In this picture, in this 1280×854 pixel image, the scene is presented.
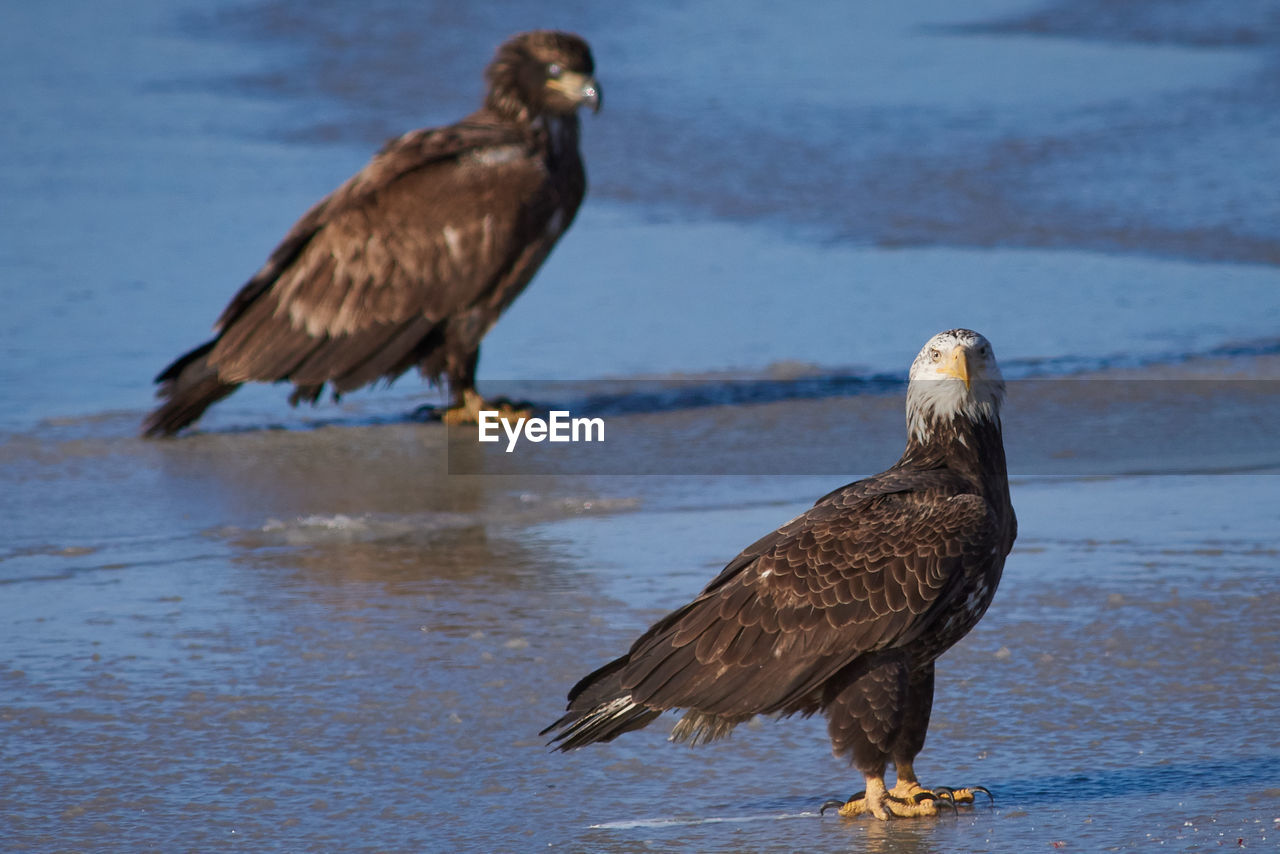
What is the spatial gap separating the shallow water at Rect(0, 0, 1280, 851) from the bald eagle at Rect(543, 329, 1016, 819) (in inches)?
6.4

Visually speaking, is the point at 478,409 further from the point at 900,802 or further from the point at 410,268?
the point at 900,802

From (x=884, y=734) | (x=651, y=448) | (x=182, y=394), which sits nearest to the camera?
(x=884, y=734)

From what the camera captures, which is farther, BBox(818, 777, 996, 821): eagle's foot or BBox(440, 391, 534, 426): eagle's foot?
BBox(440, 391, 534, 426): eagle's foot

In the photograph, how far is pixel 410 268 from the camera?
312 inches

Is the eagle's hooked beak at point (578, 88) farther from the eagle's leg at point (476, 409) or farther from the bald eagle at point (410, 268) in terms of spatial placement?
the eagle's leg at point (476, 409)

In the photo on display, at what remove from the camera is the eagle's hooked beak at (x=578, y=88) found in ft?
26.7

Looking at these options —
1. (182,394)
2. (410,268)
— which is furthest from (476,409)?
(182,394)

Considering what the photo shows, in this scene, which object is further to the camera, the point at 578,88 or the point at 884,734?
the point at 578,88

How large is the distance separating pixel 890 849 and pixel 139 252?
773cm

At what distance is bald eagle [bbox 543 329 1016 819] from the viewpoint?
3.89m
